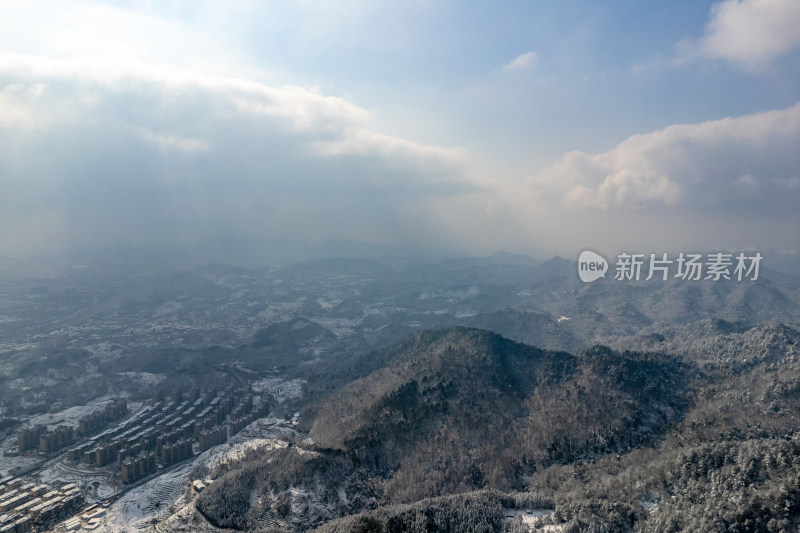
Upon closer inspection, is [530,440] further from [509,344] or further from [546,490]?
[509,344]

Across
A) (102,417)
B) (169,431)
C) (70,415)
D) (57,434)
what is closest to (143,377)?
(70,415)

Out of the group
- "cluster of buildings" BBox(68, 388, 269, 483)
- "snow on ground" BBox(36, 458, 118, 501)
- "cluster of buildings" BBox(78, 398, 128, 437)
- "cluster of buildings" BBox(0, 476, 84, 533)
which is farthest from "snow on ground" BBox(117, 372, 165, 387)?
"cluster of buildings" BBox(0, 476, 84, 533)

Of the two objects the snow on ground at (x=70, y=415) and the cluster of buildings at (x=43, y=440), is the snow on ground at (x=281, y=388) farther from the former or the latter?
the cluster of buildings at (x=43, y=440)

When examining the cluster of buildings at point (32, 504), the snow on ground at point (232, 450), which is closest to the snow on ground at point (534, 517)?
the snow on ground at point (232, 450)

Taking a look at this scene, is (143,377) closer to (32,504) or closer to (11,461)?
(11,461)

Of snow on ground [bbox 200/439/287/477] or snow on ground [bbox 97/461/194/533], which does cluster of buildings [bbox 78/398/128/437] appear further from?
snow on ground [bbox 200/439/287/477]

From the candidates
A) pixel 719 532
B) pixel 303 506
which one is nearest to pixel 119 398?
pixel 303 506

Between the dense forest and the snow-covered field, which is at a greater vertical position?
the dense forest
